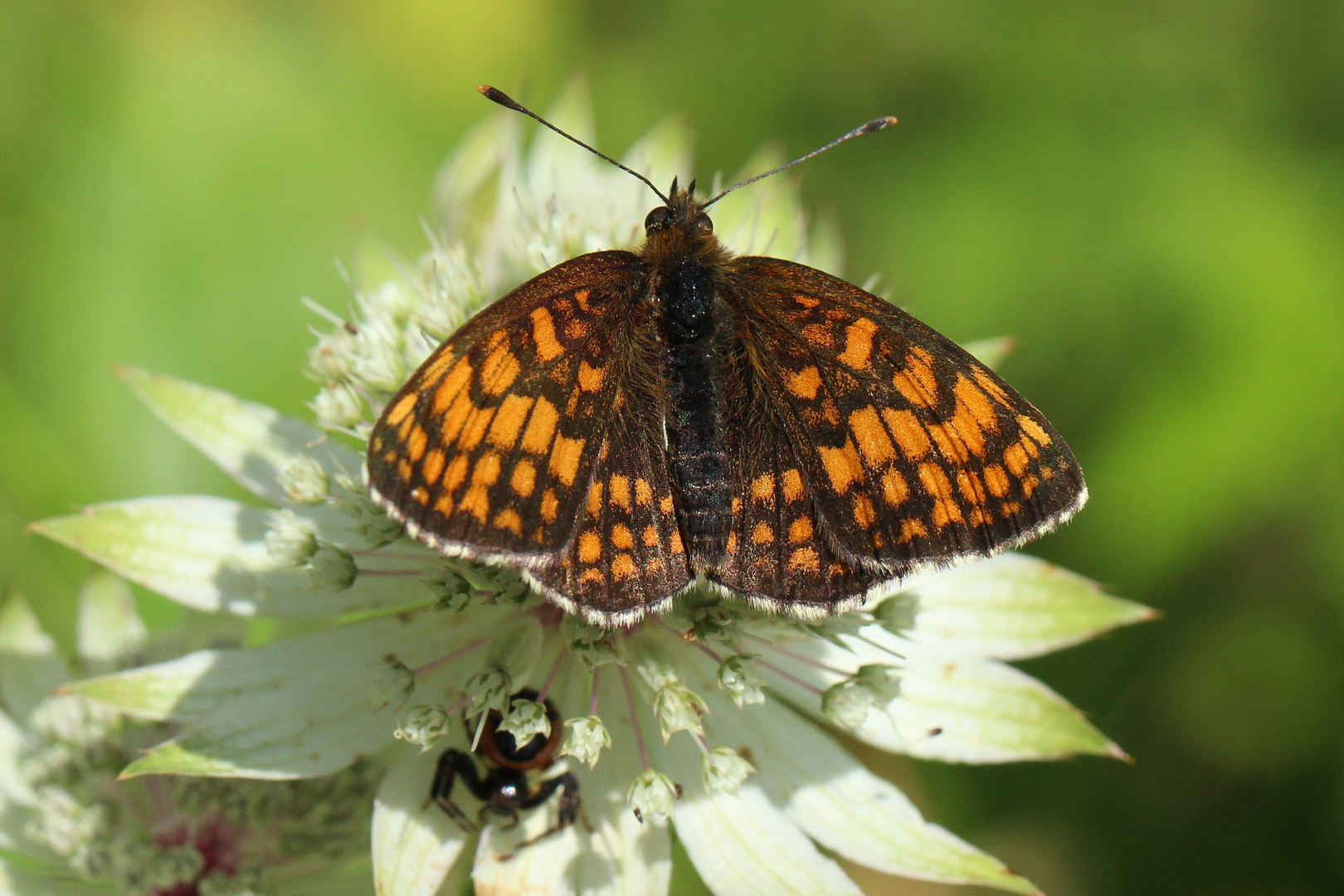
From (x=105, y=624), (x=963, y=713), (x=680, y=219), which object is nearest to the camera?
(x=680, y=219)

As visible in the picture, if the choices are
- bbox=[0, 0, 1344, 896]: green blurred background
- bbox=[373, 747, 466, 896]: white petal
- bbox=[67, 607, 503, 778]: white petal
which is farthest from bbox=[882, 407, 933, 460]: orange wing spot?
bbox=[0, 0, 1344, 896]: green blurred background

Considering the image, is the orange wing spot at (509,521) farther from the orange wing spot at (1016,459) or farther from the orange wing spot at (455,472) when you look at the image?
the orange wing spot at (1016,459)

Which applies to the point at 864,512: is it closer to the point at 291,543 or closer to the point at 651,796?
the point at 651,796

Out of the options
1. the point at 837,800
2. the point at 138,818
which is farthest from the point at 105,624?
the point at 837,800

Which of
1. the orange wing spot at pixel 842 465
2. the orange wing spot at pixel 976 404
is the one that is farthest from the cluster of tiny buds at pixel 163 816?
the orange wing spot at pixel 976 404

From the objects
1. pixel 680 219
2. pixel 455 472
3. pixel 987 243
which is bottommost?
pixel 455 472
